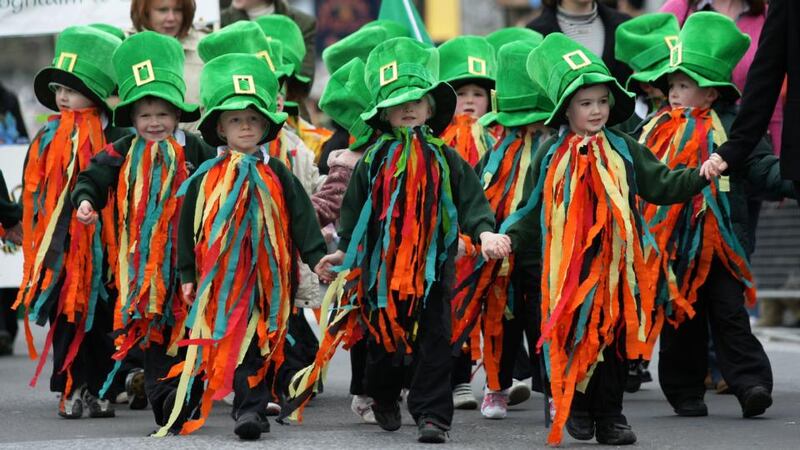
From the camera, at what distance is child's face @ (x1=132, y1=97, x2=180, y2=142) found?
8.30 meters

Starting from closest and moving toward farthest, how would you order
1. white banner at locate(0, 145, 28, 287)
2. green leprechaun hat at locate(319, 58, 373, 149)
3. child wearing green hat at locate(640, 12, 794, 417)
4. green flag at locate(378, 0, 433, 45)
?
1. child wearing green hat at locate(640, 12, 794, 417)
2. green leprechaun hat at locate(319, 58, 373, 149)
3. green flag at locate(378, 0, 433, 45)
4. white banner at locate(0, 145, 28, 287)

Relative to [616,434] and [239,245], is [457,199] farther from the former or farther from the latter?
[616,434]

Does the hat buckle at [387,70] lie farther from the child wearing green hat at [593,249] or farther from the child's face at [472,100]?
the child's face at [472,100]

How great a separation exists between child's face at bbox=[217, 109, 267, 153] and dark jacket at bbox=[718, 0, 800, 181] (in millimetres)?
2021

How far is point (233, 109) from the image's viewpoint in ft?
25.2

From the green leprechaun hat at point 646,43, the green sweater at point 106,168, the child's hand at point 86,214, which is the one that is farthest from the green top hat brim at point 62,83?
the green leprechaun hat at point 646,43

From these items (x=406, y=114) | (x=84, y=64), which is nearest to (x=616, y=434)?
(x=406, y=114)

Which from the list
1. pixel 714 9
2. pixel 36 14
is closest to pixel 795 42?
pixel 714 9

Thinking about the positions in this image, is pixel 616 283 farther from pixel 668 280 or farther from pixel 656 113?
pixel 656 113

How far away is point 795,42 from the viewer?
23.8 feet

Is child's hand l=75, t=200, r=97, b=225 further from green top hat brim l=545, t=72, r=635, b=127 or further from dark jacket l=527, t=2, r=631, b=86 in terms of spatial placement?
dark jacket l=527, t=2, r=631, b=86

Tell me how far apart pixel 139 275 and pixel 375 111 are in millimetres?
1405

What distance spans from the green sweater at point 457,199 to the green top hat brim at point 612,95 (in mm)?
423

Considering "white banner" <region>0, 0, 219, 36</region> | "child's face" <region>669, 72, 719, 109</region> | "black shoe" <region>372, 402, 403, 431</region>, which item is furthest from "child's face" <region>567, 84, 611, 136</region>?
"white banner" <region>0, 0, 219, 36</region>
